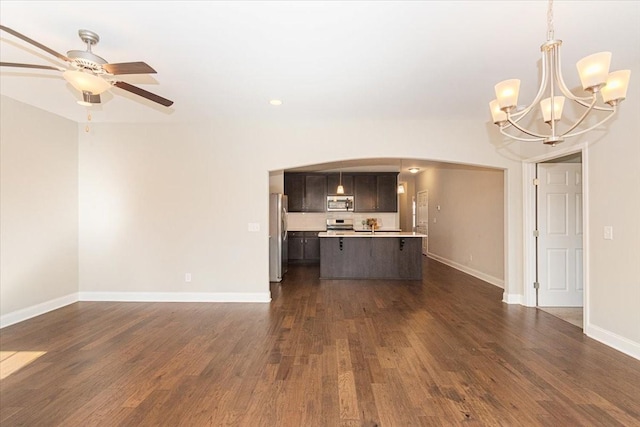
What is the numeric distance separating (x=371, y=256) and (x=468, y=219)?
235 centimetres

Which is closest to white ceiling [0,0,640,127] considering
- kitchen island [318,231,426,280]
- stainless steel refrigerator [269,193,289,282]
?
stainless steel refrigerator [269,193,289,282]

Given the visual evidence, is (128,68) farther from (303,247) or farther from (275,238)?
(303,247)

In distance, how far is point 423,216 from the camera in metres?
10.1

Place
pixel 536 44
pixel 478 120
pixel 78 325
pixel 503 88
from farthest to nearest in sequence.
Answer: pixel 478 120 < pixel 78 325 < pixel 536 44 < pixel 503 88

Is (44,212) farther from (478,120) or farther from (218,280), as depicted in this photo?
(478,120)

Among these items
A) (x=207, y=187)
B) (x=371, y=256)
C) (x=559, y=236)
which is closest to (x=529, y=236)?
(x=559, y=236)

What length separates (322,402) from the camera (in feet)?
7.25

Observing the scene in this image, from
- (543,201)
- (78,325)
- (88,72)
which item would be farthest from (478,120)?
(78,325)

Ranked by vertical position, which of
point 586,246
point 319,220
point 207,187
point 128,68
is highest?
point 128,68

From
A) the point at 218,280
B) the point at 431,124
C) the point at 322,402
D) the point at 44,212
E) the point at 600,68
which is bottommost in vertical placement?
the point at 322,402

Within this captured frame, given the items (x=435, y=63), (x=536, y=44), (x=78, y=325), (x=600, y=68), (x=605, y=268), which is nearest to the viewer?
(x=600, y=68)

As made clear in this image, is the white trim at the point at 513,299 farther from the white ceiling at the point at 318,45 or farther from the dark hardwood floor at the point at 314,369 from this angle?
the white ceiling at the point at 318,45

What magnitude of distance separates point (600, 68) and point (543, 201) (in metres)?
3.31

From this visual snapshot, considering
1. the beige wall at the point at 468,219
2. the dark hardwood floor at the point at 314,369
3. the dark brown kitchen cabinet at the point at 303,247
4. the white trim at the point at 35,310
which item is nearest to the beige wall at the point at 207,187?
the white trim at the point at 35,310
